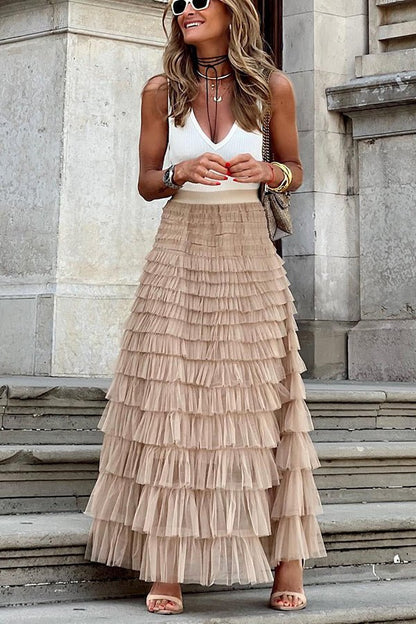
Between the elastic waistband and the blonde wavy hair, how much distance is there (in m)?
0.20

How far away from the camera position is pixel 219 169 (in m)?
3.56

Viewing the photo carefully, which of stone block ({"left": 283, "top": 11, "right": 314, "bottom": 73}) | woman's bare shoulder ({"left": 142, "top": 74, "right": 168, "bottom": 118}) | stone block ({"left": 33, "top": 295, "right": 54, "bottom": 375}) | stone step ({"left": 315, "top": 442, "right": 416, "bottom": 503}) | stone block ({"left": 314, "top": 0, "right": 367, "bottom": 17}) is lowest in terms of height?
stone step ({"left": 315, "top": 442, "right": 416, "bottom": 503})

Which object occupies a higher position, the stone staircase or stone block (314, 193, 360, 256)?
stone block (314, 193, 360, 256)

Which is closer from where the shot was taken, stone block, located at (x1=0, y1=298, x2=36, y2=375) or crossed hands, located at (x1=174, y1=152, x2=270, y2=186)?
crossed hands, located at (x1=174, y1=152, x2=270, y2=186)

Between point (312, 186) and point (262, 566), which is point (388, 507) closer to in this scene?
point (262, 566)

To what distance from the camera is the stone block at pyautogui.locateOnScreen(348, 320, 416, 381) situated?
7.59 meters

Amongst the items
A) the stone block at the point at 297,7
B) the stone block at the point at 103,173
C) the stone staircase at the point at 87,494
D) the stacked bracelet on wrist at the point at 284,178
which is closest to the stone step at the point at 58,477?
the stone staircase at the point at 87,494

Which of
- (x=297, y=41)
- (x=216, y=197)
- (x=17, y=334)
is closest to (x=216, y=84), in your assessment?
(x=216, y=197)

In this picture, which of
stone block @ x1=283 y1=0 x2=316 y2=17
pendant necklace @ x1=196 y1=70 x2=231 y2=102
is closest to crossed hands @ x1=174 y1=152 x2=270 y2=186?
pendant necklace @ x1=196 y1=70 x2=231 y2=102

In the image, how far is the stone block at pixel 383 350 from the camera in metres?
7.59

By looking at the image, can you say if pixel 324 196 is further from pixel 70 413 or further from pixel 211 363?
pixel 211 363

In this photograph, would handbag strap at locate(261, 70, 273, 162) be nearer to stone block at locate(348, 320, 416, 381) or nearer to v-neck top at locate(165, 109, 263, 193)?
v-neck top at locate(165, 109, 263, 193)

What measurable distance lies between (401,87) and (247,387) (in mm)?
4429

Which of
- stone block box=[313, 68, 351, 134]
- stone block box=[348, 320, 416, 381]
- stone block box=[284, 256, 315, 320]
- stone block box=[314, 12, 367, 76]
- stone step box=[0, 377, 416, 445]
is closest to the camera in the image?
stone step box=[0, 377, 416, 445]
